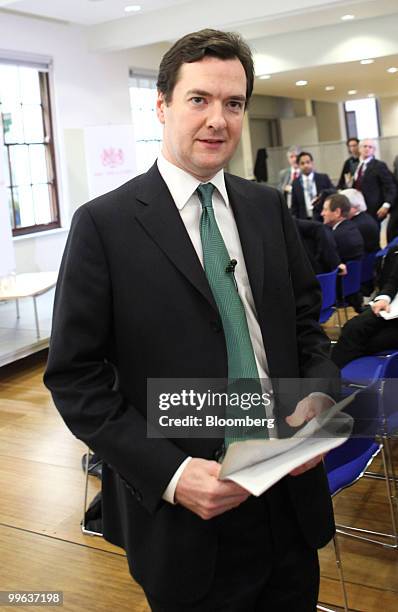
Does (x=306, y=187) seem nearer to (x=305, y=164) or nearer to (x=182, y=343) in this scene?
(x=305, y=164)

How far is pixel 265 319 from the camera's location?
1311mm

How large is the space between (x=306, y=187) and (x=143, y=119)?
2.99 metres

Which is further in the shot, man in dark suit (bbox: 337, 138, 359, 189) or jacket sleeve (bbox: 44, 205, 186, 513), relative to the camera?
man in dark suit (bbox: 337, 138, 359, 189)

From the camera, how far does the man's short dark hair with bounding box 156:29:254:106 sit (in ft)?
3.99

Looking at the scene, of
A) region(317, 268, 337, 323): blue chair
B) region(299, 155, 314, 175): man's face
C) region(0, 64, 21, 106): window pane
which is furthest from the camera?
region(299, 155, 314, 175): man's face

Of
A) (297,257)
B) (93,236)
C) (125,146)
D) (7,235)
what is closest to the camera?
(93,236)

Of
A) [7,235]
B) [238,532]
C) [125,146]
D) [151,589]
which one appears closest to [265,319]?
[238,532]

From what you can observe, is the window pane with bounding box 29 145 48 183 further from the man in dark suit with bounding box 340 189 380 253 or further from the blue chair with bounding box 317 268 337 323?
the blue chair with bounding box 317 268 337 323

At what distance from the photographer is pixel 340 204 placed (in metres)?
5.99

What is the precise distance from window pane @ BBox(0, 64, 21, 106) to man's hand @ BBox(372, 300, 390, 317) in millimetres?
6018

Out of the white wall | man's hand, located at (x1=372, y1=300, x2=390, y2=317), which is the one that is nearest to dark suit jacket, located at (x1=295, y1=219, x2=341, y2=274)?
man's hand, located at (x1=372, y1=300, x2=390, y2=317)

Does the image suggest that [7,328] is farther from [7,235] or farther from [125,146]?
[125,146]

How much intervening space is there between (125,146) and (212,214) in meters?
7.83

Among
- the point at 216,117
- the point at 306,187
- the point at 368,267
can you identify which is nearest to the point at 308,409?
the point at 216,117
